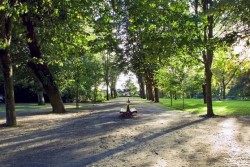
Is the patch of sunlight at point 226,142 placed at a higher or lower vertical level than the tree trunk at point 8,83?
lower

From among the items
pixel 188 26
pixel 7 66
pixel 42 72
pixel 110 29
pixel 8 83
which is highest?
pixel 110 29

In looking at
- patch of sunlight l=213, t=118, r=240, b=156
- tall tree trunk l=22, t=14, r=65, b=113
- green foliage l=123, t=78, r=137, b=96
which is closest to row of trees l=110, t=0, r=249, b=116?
patch of sunlight l=213, t=118, r=240, b=156

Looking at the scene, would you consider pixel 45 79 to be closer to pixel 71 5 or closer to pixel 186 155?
pixel 71 5

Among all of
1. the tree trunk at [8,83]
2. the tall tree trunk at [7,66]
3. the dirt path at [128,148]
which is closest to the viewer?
the dirt path at [128,148]

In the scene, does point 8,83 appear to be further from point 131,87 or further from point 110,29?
point 131,87

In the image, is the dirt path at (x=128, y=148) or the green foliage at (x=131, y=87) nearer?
the dirt path at (x=128, y=148)

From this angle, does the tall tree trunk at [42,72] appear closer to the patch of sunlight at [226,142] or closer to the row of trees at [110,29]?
the row of trees at [110,29]

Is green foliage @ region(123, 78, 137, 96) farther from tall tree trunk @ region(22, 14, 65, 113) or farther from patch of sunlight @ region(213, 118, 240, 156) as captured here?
patch of sunlight @ region(213, 118, 240, 156)

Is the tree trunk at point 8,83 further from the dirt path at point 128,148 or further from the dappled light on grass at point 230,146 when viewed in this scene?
the dappled light on grass at point 230,146

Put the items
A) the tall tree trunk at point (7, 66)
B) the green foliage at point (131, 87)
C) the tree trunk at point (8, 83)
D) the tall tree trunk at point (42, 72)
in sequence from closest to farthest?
1. the tall tree trunk at point (7, 66)
2. the tree trunk at point (8, 83)
3. the tall tree trunk at point (42, 72)
4. the green foliage at point (131, 87)

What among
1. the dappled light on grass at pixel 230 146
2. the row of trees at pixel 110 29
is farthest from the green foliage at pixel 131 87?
the dappled light on grass at pixel 230 146

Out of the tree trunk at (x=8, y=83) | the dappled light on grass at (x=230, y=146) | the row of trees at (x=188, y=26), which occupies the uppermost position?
the row of trees at (x=188, y=26)

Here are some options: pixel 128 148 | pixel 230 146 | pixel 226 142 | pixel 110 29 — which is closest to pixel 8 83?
pixel 110 29

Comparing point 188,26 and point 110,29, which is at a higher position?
point 110,29
